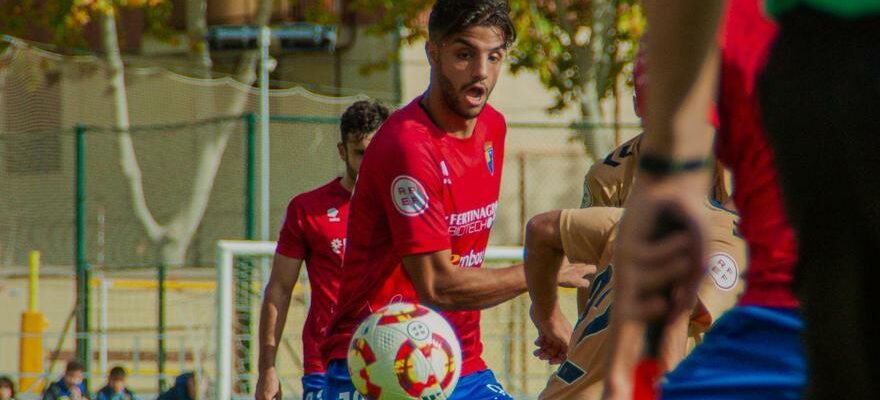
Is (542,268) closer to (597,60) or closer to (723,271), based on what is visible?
(723,271)

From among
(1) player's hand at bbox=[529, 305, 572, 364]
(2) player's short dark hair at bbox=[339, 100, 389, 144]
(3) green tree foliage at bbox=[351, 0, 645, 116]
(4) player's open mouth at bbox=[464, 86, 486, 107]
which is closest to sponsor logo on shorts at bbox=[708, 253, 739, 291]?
(1) player's hand at bbox=[529, 305, 572, 364]

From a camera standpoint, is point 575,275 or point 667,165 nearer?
point 667,165

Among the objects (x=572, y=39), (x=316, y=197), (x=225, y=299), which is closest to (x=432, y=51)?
(x=316, y=197)

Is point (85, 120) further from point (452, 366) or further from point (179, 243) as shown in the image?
point (452, 366)

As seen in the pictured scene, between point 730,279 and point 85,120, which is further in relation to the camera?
point 85,120

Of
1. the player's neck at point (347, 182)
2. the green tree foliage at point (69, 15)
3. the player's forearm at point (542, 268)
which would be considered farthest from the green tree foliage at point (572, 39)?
the player's forearm at point (542, 268)

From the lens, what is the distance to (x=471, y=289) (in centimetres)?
551

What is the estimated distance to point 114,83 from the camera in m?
19.8

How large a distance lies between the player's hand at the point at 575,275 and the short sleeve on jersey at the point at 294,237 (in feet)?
10.5

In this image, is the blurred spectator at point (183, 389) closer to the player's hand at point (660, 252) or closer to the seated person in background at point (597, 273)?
the seated person in background at point (597, 273)

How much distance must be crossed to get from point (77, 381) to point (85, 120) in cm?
746

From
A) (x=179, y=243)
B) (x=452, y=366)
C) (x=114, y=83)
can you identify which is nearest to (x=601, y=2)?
(x=179, y=243)

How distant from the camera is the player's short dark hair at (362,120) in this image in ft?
25.0

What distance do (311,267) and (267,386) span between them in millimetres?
649
